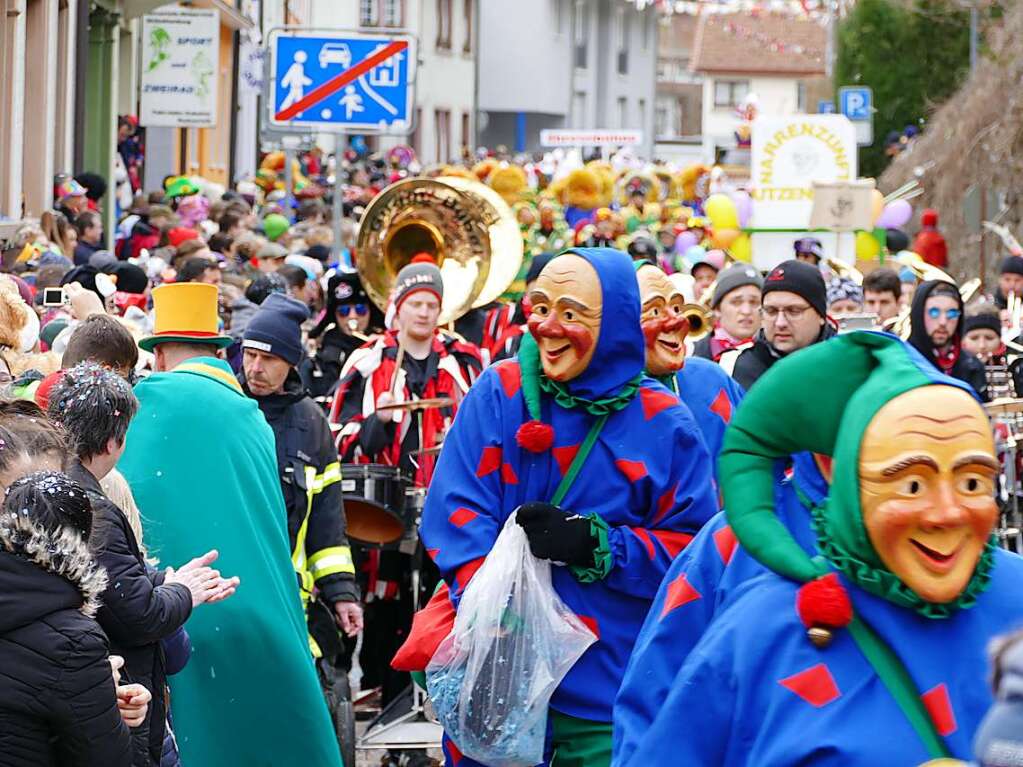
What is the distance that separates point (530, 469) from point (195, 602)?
104cm

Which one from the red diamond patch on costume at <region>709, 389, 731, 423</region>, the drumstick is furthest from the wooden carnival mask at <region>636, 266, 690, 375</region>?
the drumstick

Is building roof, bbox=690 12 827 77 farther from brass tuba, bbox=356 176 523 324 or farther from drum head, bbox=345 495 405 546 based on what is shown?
drum head, bbox=345 495 405 546

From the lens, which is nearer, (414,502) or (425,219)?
(414,502)

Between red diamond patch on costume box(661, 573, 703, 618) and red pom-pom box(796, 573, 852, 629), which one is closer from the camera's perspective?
red pom-pom box(796, 573, 852, 629)

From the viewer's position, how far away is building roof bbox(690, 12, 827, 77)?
71312 millimetres

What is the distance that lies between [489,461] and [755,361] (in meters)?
2.37

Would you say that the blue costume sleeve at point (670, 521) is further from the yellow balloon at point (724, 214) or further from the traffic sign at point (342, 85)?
the yellow balloon at point (724, 214)

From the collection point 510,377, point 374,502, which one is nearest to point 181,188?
point 374,502

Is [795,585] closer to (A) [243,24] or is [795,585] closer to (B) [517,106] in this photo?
(A) [243,24]

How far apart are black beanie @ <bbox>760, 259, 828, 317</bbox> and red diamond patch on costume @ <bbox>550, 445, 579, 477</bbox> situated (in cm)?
233

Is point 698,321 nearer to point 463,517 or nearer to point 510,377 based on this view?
point 510,377

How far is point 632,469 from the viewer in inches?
213

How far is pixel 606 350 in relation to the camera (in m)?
5.54

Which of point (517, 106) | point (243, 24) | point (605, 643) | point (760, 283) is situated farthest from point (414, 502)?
point (517, 106)
